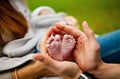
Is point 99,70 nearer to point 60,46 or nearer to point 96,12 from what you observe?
point 60,46

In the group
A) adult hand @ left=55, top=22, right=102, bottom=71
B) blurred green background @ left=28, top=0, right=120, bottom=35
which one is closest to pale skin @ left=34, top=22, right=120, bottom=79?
adult hand @ left=55, top=22, right=102, bottom=71

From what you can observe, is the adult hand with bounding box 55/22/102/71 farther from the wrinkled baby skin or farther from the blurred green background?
the blurred green background

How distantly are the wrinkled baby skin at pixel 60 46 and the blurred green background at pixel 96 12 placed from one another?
113 cm

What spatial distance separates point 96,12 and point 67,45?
1.23m

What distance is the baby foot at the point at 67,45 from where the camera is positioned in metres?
0.80

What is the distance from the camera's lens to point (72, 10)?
77.8 inches

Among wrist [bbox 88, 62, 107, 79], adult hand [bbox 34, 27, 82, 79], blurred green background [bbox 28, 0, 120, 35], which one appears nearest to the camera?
adult hand [bbox 34, 27, 82, 79]

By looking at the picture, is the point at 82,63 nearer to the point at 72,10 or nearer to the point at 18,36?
the point at 18,36

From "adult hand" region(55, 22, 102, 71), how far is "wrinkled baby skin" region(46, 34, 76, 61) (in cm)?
3

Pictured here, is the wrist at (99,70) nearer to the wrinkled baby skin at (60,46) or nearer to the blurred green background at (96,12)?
the wrinkled baby skin at (60,46)

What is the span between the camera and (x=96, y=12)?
1997 mm

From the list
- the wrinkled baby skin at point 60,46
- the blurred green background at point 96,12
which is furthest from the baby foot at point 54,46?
the blurred green background at point 96,12

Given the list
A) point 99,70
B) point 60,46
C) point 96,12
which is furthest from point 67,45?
point 96,12

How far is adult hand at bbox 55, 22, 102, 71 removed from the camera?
0.81 metres
